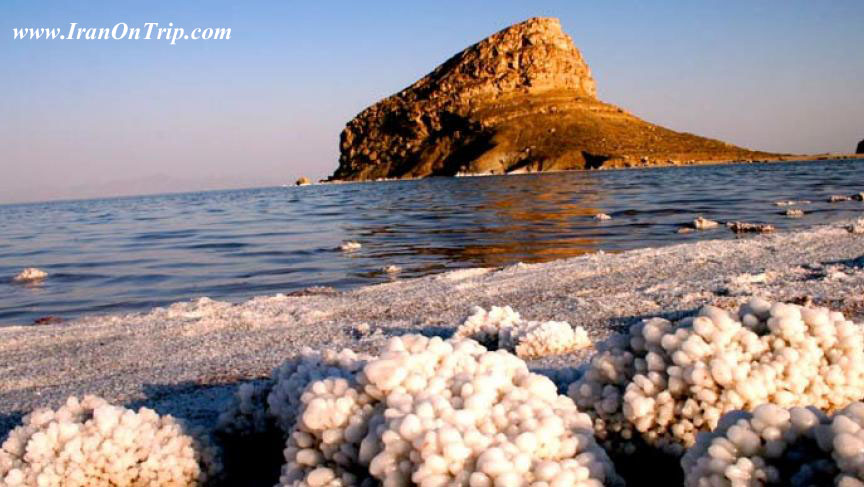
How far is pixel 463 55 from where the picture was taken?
542 feet

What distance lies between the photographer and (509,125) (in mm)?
128750

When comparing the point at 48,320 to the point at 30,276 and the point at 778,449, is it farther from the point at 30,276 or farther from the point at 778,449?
the point at 778,449

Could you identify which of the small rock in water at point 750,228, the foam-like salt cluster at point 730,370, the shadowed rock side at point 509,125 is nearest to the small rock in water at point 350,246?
the small rock in water at point 750,228

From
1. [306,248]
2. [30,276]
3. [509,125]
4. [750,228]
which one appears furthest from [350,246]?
[509,125]

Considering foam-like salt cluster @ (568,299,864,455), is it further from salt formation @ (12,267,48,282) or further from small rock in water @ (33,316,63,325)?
salt formation @ (12,267,48,282)

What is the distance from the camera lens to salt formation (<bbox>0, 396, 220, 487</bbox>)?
231cm

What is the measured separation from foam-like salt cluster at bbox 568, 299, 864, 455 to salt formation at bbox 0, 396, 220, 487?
149 cm

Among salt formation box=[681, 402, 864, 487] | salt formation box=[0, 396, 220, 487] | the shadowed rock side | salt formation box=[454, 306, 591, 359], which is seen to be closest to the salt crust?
salt formation box=[681, 402, 864, 487]

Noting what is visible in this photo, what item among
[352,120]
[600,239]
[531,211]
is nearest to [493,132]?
[352,120]

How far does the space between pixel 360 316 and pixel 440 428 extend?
169 inches

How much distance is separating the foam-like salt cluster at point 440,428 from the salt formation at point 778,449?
0.33 meters

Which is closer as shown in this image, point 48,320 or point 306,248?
point 48,320

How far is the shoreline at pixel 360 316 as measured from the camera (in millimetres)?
4074

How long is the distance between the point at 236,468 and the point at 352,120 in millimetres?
174829
